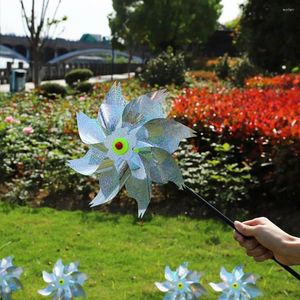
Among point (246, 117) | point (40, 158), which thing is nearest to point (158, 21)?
point (40, 158)

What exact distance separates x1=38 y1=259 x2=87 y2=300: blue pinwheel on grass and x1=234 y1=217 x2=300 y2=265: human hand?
1393 millimetres

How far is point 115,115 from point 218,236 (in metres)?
3.36

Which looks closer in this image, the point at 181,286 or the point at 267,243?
the point at 267,243

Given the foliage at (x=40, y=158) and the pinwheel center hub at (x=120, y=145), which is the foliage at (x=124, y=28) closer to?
the foliage at (x=40, y=158)

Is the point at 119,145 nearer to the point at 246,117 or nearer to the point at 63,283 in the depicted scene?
the point at 63,283

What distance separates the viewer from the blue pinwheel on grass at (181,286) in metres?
2.60

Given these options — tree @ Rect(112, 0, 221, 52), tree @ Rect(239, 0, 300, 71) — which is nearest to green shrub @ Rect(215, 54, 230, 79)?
tree @ Rect(239, 0, 300, 71)

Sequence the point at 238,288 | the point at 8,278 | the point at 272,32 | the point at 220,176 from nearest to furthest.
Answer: the point at 238,288 → the point at 8,278 → the point at 220,176 → the point at 272,32

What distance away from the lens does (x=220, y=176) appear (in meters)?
5.47

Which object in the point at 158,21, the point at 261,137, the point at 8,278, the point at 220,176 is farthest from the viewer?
the point at 158,21

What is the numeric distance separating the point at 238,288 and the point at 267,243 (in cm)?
119

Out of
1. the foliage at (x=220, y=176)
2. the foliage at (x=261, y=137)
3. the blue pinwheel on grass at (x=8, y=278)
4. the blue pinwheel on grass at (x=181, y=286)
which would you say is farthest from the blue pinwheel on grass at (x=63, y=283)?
the foliage at (x=261, y=137)

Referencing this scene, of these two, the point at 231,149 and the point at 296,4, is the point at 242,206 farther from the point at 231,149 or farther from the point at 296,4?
the point at 296,4

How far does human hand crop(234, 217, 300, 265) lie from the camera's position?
1452 millimetres
